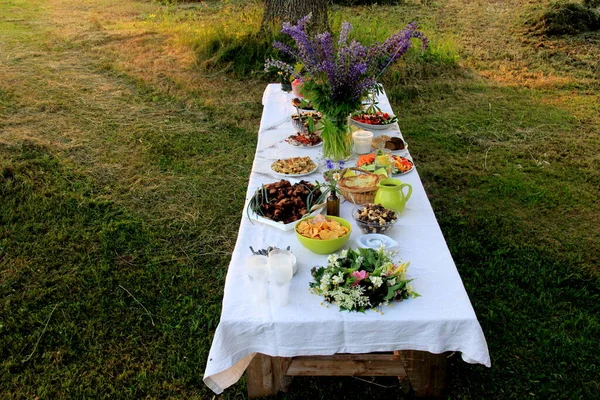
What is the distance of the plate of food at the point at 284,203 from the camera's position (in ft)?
8.29

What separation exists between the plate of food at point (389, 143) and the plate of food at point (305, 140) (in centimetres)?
38

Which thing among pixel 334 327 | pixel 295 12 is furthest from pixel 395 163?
pixel 295 12

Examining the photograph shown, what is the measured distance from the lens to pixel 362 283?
79.0 inches

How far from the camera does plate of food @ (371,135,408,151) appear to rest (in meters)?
3.36

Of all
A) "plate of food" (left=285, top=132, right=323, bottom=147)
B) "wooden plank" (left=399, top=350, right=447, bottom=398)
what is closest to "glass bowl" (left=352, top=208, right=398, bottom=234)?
"wooden plank" (left=399, top=350, right=447, bottom=398)

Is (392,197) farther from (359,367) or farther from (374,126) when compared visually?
(374,126)

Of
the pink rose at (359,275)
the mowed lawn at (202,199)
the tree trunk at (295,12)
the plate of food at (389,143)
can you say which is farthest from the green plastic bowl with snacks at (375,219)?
the tree trunk at (295,12)

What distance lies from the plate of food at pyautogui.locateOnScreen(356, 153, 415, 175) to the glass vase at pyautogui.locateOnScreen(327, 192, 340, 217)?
1.62 feet

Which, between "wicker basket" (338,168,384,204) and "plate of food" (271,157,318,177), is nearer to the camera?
"wicker basket" (338,168,384,204)

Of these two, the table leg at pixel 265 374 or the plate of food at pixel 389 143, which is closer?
the table leg at pixel 265 374

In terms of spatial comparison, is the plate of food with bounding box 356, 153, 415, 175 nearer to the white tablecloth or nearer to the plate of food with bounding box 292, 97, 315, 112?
the plate of food with bounding box 292, 97, 315, 112

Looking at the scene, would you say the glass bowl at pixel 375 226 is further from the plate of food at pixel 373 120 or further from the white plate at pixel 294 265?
the plate of food at pixel 373 120

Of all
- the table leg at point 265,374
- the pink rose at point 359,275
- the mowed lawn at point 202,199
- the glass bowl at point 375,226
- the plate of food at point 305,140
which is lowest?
the mowed lawn at point 202,199

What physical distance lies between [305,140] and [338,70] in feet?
2.37
